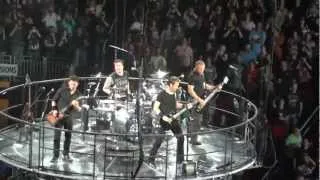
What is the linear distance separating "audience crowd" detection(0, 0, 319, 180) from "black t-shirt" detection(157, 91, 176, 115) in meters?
3.89

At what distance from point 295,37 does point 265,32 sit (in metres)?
0.66

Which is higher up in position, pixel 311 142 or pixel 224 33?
pixel 224 33

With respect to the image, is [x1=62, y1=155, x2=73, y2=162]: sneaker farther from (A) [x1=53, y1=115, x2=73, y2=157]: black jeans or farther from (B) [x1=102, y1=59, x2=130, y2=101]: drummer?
(B) [x1=102, y1=59, x2=130, y2=101]: drummer

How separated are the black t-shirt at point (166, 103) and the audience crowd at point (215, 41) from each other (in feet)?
12.8

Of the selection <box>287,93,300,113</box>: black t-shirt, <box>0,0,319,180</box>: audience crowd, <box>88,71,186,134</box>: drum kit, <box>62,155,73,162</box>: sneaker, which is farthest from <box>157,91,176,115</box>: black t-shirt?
<box>287,93,300,113</box>: black t-shirt

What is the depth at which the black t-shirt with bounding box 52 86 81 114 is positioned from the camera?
10.9m

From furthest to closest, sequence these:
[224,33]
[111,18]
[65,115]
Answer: [111,18] → [224,33] → [65,115]

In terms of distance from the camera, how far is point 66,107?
10.9 m

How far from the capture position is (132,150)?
36.6ft

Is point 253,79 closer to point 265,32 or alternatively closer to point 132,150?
point 265,32

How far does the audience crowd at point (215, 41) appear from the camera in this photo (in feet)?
47.7

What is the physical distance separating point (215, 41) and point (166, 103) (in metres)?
5.19

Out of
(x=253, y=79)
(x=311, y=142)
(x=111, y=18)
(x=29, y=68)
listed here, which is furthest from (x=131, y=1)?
(x=311, y=142)

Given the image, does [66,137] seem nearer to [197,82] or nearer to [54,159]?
[54,159]
